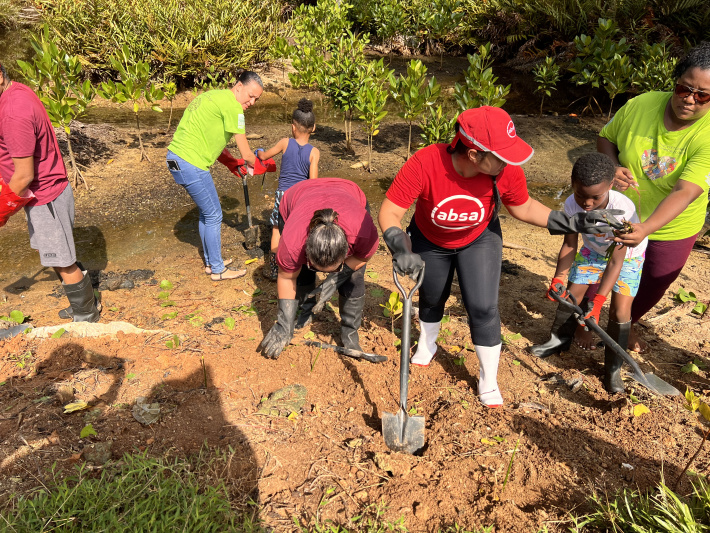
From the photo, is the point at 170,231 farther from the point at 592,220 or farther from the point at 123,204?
the point at 592,220

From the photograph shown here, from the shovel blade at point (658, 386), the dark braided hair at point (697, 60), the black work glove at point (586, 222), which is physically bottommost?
the shovel blade at point (658, 386)

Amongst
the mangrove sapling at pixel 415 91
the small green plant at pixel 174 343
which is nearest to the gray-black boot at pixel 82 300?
the small green plant at pixel 174 343

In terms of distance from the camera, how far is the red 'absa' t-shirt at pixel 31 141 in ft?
9.57

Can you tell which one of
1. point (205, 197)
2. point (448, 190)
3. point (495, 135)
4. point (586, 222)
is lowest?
point (205, 197)

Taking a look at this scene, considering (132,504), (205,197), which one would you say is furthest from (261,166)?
(132,504)

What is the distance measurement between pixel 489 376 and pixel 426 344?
48 centimetres

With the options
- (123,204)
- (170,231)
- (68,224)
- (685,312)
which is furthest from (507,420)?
(123,204)

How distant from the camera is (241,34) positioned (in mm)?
10297

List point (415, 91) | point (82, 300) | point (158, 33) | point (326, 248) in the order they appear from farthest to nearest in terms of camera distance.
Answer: point (158, 33), point (415, 91), point (82, 300), point (326, 248)

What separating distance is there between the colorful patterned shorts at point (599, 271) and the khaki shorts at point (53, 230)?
3.44 m

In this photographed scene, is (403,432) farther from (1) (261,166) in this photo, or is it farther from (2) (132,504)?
(1) (261,166)

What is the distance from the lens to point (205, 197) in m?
4.14

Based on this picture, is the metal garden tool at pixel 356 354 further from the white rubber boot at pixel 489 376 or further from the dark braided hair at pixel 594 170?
the dark braided hair at pixel 594 170

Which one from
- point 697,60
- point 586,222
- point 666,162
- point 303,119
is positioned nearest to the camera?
point 697,60
